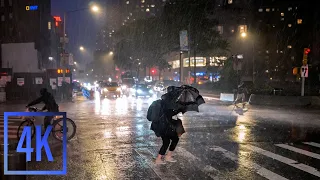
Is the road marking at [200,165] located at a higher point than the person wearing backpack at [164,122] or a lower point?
lower

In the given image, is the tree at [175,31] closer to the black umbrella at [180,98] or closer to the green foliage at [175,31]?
the green foliage at [175,31]

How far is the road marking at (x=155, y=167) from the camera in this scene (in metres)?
6.87

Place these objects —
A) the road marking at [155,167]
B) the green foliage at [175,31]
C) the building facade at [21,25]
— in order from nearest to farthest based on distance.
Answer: the road marking at [155,167] < the building facade at [21,25] < the green foliage at [175,31]

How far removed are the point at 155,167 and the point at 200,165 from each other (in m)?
1.04

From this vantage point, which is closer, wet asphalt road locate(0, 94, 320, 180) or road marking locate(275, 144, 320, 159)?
wet asphalt road locate(0, 94, 320, 180)

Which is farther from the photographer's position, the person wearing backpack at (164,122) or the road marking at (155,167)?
the person wearing backpack at (164,122)

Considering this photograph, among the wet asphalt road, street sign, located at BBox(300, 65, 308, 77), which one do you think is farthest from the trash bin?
street sign, located at BBox(300, 65, 308, 77)

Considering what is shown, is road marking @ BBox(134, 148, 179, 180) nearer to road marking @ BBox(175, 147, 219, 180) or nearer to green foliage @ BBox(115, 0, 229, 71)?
road marking @ BBox(175, 147, 219, 180)

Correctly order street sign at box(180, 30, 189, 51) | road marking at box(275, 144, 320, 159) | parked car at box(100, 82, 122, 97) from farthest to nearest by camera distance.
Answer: parked car at box(100, 82, 122, 97) → street sign at box(180, 30, 189, 51) → road marking at box(275, 144, 320, 159)

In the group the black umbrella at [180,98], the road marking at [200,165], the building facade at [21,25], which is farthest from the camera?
the building facade at [21,25]

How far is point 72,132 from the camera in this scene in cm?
1110

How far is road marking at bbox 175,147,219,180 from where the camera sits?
23.3ft

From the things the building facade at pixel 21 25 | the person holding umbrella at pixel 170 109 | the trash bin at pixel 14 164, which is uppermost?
the building facade at pixel 21 25

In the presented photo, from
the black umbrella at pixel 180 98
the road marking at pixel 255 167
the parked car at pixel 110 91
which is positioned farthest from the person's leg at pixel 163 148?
the parked car at pixel 110 91
